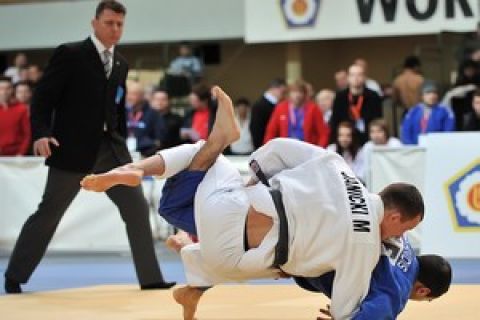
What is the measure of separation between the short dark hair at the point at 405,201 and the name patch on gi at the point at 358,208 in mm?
108

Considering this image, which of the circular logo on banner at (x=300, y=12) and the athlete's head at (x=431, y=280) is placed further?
the circular logo on banner at (x=300, y=12)

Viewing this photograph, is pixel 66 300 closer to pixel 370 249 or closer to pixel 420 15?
pixel 370 249

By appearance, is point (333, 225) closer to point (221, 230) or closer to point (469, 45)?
point (221, 230)

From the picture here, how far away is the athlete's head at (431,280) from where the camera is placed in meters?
4.57

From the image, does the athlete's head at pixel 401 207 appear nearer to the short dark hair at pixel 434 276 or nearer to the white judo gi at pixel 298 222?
the white judo gi at pixel 298 222

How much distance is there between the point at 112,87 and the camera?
20.7ft

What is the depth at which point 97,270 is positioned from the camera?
806cm

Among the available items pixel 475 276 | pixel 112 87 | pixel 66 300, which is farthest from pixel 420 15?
pixel 66 300

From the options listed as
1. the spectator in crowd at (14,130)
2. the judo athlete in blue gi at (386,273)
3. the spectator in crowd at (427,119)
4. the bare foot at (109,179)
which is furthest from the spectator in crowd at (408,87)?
the bare foot at (109,179)

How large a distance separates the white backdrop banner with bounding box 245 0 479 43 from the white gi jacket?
801 centimetres

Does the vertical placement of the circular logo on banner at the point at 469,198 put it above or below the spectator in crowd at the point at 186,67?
below

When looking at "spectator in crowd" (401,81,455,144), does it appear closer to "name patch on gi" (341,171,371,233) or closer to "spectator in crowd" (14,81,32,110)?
"spectator in crowd" (14,81,32,110)

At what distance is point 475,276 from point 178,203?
3.10 metres

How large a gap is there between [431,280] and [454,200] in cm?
365
